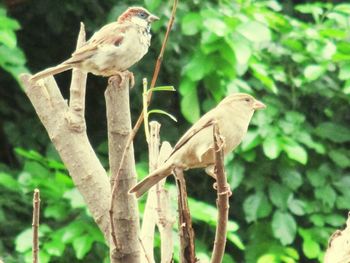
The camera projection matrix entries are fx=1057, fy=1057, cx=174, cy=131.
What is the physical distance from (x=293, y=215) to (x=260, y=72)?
2.62 feet

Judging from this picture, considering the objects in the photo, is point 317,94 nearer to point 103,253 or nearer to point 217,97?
point 217,97

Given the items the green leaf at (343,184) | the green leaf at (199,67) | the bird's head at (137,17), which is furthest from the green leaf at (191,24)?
the bird's head at (137,17)

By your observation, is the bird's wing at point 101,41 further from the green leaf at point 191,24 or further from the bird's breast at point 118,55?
the green leaf at point 191,24

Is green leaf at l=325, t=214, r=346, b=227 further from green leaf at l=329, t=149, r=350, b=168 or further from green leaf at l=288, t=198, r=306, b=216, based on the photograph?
green leaf at l=329, t=149, r=350, b=168

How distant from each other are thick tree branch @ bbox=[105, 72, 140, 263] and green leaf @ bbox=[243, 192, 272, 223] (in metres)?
2.75

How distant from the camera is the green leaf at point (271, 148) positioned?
4.56 meters

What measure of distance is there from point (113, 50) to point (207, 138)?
678mm

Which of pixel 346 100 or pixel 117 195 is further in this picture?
pixel 346 100

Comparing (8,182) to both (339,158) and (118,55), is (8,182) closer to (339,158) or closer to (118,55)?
(339,158)

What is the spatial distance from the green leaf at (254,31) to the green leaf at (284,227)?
0.87 m

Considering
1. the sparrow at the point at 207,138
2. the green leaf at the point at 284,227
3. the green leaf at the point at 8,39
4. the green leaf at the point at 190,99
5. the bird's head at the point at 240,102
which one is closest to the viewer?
the sparrow at the point at 207,138

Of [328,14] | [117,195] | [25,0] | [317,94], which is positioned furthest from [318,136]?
[117,195]

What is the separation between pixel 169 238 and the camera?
252cm

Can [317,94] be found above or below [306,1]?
below
